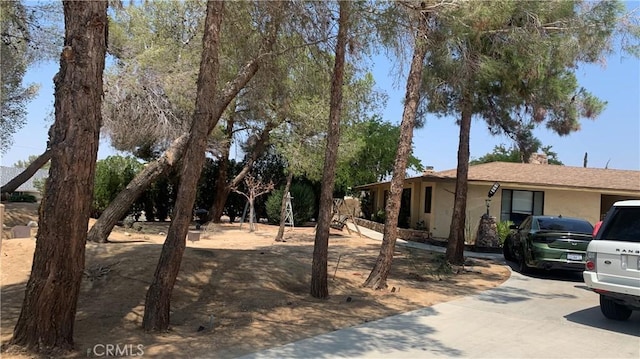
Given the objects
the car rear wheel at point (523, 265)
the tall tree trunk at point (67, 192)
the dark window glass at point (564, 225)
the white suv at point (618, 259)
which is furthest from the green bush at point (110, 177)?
the white suv at point (618, 259)

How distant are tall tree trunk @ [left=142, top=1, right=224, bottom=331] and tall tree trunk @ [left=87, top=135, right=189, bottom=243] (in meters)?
4.27

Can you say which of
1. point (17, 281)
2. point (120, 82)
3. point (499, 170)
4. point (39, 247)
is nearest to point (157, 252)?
point (17, 281)

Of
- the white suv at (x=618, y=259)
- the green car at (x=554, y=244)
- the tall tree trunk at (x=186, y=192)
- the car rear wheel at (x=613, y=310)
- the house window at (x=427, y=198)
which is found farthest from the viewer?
the house window at (x=427, y=198)

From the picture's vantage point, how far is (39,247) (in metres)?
5.55

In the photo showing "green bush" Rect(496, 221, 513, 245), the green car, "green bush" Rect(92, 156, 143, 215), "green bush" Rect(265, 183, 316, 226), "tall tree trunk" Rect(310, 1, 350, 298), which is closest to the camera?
"tall tree trunk" Rect(310, 1, 350, 298)

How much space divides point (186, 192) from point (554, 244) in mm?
8941

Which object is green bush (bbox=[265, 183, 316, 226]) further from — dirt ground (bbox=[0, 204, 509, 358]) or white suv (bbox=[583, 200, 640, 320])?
white suv (bbox=[583, 200, 640, 320])

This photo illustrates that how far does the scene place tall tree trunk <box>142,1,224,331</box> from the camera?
6734 mm

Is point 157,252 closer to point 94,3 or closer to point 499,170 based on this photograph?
point 94,3

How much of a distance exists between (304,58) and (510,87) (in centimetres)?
605

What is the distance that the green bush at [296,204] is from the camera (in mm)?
27500

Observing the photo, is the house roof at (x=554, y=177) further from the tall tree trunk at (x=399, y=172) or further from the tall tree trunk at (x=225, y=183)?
the tall tree trunk at (x=399, y=172)

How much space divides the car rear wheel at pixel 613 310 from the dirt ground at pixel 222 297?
267 cm

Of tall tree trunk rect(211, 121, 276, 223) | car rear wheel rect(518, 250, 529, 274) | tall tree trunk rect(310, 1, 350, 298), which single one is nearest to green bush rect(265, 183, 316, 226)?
tall tree trunk rect(211, 121, 276, 223)
